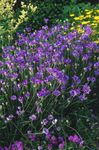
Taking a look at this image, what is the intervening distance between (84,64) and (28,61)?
0.66 metres

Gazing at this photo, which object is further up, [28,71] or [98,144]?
[28,71]

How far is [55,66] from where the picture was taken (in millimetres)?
4707

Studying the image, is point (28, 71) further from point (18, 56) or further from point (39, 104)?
point (39, 104)

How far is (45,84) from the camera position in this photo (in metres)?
4.49

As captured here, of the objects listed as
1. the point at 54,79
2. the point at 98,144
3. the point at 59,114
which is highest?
the point at 54,79

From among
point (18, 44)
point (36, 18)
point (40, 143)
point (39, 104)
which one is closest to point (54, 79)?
point (39, 104)

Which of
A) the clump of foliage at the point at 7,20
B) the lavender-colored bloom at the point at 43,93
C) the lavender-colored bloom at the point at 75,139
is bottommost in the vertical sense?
the lavender-colored bloom at the point at 75,139

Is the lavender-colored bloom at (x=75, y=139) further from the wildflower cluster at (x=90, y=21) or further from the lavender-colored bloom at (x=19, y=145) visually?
the wildflower cluster at (x=90, y=21)

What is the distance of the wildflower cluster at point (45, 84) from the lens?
13.6 ft

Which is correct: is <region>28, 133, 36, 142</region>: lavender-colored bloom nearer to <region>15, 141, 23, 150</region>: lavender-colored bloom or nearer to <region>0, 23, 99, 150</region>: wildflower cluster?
<region>0, 23, 99, 150</region>: wildflower cluster

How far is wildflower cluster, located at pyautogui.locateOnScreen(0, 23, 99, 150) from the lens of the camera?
163 inches

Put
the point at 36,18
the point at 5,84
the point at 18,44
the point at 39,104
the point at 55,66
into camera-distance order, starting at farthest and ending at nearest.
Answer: the point at 36,18 < the point at 18,44 < the point at 55,66 < the point at 5,84 < the point at 39,104

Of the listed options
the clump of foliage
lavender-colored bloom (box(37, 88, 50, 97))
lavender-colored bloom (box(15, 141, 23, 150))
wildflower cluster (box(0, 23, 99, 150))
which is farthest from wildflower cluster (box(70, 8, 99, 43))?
lavender-colored bloom (box(15, 141, 23, 150))

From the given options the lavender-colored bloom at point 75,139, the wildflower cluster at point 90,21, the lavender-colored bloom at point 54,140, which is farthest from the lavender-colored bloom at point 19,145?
the wildflower cluster at point 90,21
